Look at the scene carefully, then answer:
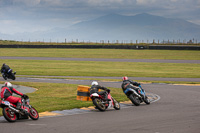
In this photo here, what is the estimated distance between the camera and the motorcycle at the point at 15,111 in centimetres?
1293

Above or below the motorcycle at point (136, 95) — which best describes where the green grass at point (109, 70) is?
below

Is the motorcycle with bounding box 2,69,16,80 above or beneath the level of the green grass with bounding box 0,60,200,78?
above

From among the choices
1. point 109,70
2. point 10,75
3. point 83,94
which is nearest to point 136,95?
point 83,94

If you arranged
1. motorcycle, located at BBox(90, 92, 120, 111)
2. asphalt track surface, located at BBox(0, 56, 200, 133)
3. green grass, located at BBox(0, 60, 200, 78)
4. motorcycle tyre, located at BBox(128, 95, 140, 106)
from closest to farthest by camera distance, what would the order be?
asphalt track surface, located at BBox(0, 56, 200, 133)
motorcycle, located at BBox(90, 92, 120, 111)
motorcycle tyre, located at BBox(128, 95, 140, 106)
green grass, located at BBox(0, 60, 200, 78)

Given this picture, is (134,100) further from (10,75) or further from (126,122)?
(10,75)

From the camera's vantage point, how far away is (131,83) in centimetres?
1869

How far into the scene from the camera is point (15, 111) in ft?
43.0

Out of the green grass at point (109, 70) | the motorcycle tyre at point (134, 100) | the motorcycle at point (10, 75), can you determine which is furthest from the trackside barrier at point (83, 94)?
the green grass at point (109, 70)

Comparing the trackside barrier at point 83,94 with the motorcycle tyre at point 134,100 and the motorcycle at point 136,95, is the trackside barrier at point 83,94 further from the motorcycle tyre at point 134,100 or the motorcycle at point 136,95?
the motorcycle tyre at point 134,100

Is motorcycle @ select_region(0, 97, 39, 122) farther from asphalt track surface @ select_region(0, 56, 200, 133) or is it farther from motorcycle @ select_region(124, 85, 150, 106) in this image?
motorcycle @ select_region(124, 85, 150, 106)

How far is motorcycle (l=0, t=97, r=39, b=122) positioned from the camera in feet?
42.4

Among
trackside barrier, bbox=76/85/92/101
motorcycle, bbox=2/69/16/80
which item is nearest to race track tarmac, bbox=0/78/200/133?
trackside barrier, bbox=76/85/92/101

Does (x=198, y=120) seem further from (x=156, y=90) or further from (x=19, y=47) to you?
(x=19, y=47)

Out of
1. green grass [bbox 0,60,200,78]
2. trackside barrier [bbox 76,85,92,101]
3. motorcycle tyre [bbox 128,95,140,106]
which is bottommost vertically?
green grass [bbox 0,60,200,78]
